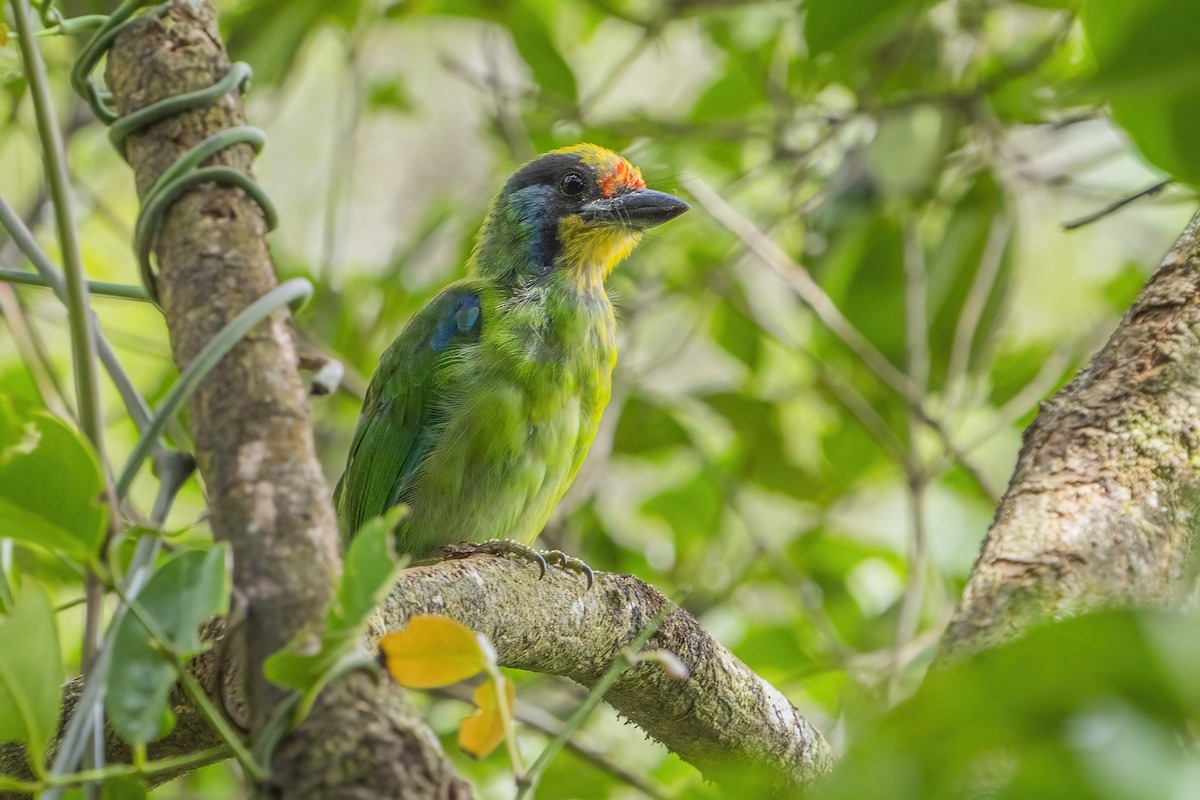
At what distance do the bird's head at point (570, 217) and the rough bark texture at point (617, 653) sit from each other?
1.27 metres

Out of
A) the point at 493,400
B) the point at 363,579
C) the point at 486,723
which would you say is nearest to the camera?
the point at 363,579

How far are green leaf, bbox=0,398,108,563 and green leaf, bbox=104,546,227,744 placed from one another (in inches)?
2.4

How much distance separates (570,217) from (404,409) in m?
0.71

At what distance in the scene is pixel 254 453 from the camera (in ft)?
3.09

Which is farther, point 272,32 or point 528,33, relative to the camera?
point 528,33

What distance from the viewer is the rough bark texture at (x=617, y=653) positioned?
1.64 meters

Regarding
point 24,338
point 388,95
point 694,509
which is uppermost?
point 388,95

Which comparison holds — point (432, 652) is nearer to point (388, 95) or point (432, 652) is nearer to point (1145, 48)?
point (1145, 48)

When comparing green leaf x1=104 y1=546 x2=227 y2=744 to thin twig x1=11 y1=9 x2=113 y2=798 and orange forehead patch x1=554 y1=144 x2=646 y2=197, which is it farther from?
orange forehead patch x1=554 y1=144 x2=646 y2=197

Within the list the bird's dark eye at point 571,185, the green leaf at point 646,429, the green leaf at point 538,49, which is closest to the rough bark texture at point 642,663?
the green leaf at point 646,429

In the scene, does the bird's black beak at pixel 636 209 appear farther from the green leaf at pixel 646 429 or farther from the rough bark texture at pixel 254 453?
the rough bark texture at pixel 254 453

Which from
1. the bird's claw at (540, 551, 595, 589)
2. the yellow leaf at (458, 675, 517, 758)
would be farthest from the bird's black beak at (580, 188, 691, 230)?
the yellow leaf at (458, 675, 517, 758)

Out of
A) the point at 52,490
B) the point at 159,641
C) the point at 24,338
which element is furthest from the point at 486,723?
the point at 24,338

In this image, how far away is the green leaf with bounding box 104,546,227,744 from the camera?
81cm
